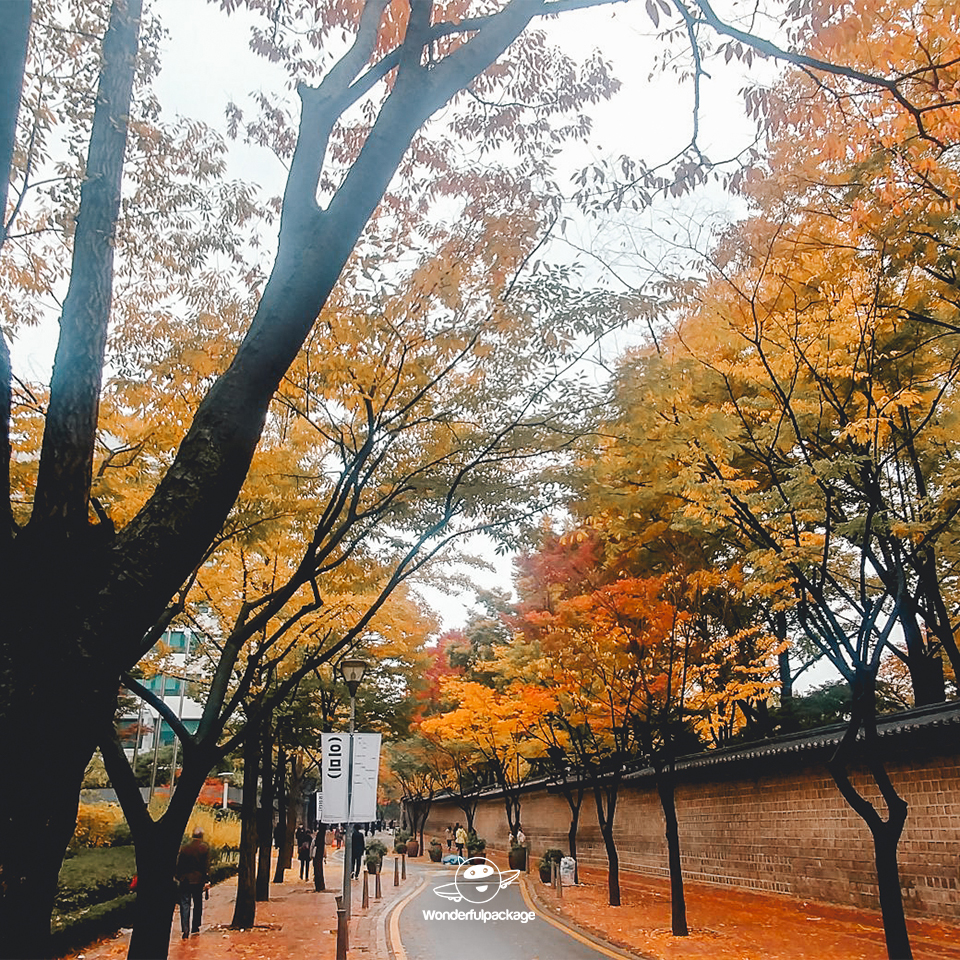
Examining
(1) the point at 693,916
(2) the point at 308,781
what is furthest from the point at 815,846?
(2) the point at 308,781

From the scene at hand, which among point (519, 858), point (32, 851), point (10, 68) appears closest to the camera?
point (32, 851)

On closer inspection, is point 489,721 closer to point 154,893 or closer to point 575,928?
point 575,928

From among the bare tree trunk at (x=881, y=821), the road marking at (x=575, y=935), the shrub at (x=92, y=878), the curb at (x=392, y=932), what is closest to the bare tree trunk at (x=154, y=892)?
the curb at (x=392, y=932)

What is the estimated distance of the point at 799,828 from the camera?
15.4 meters

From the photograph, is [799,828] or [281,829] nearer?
[799,828]

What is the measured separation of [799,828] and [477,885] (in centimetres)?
1050

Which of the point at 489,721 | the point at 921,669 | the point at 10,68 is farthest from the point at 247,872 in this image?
the point at 10,68

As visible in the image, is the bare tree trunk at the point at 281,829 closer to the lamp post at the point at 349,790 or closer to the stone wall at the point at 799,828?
the stone wall at the point at 799,828

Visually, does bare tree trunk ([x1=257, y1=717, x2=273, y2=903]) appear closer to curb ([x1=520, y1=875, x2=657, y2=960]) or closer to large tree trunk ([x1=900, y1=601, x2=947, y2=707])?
curb ([x1=520, y1=875, x2=657, y2=960])

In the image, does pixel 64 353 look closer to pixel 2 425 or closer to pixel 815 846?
pixel 2 425

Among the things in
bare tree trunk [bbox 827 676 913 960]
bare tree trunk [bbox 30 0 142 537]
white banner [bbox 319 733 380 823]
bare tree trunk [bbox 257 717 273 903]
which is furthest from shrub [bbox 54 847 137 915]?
bare tree trunk [bbox 30 0 142 537]

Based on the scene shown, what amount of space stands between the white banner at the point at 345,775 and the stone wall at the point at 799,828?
8.25m

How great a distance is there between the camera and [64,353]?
3.41m

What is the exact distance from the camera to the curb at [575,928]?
10882 mm
